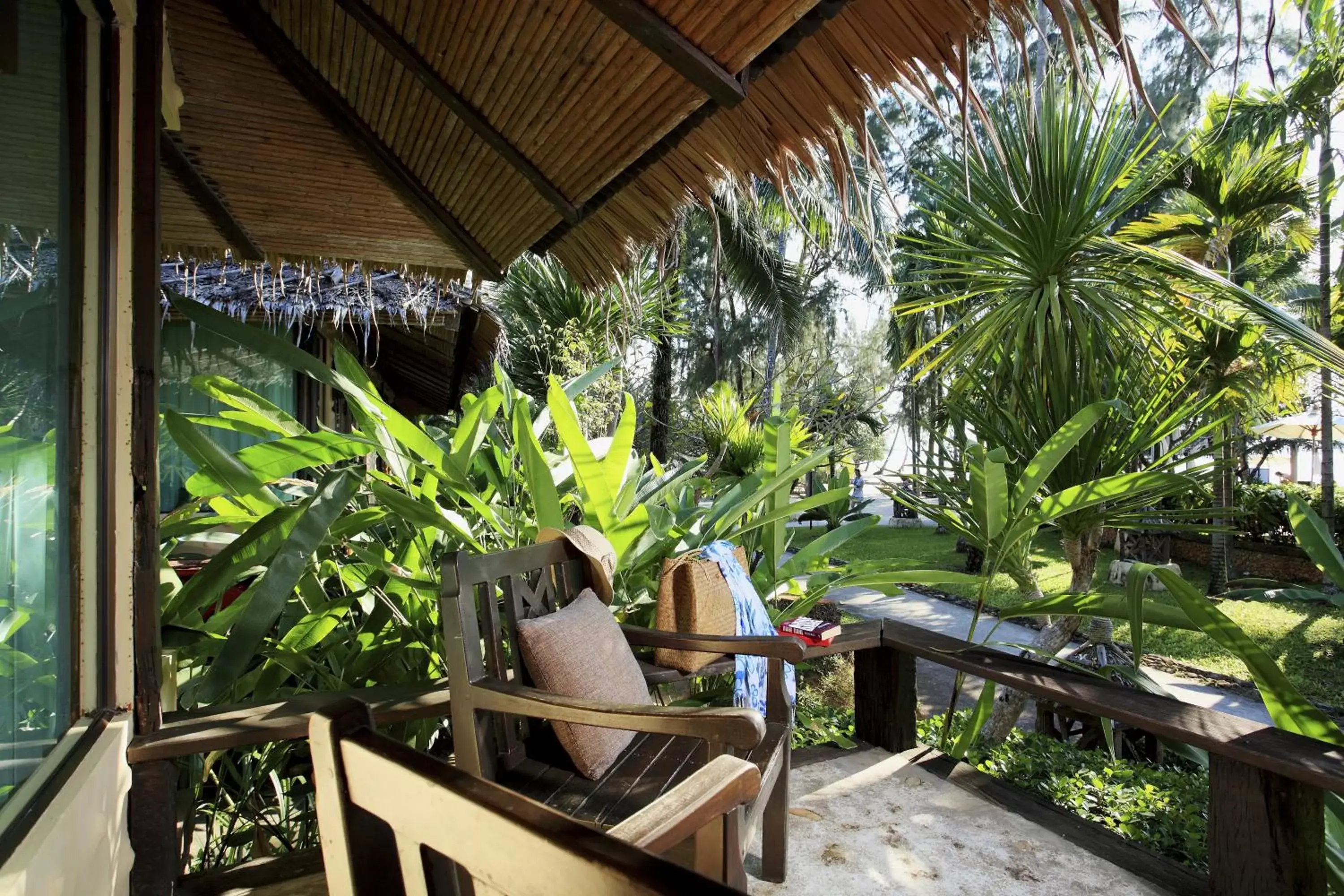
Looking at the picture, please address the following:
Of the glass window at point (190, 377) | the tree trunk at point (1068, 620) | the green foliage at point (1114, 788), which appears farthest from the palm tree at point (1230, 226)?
the glass window at point (190, 377)

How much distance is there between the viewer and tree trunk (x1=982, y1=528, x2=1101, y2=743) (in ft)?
10.6

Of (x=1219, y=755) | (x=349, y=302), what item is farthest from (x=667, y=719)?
(x=349, y=302)

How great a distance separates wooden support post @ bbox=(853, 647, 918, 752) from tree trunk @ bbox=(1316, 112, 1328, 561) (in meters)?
9.61

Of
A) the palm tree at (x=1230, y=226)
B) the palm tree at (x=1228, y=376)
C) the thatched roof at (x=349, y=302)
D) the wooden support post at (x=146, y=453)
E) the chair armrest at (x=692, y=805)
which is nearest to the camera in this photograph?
the chair armrest at (x=692, y=805)

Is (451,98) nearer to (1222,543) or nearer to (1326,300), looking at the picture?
(1326,300)

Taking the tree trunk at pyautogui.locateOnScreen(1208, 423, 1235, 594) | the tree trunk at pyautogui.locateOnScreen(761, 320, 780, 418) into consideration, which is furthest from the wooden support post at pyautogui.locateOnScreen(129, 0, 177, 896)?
the tree trunk at pyautogui.locateOnScreen(1208, 423, 1235, 594)

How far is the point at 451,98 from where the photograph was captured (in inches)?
78.7

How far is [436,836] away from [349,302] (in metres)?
4.73

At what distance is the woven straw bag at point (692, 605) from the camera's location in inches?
87.2

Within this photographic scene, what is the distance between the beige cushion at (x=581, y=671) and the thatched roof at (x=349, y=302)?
2.16m

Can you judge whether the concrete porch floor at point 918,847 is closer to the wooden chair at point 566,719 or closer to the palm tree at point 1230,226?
the wooden chair at point 566,719

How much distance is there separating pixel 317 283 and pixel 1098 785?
465 cm

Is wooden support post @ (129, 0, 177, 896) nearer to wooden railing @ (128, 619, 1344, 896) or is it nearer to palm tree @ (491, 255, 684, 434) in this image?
wooden railing @ (128, 619, 1344, 896)

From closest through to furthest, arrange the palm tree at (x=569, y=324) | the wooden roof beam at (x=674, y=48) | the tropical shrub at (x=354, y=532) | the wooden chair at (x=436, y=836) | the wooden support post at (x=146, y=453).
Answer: the wooden chair at (x=436, y=836) → the wooden roof beam at (x=674, y=48) → the wooden support post at (x=146, y=453) → the tropical shrub at (x=354, y=532) → the palm tree at (x=569, y=324)
